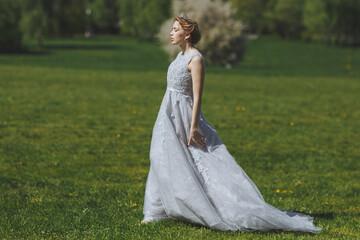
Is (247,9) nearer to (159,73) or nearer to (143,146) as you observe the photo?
(159,73)

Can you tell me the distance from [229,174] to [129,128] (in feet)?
23.7

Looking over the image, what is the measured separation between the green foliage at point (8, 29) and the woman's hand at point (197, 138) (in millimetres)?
40150

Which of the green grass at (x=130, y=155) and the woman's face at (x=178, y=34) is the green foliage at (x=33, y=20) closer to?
the green grass at (x=130, y=155)

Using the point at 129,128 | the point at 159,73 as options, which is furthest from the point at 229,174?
the point at 159,73

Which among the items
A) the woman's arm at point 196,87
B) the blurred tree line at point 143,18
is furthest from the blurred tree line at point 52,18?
the woman's arm at point 196,87

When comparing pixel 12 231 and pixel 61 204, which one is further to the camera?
pixel 61 204

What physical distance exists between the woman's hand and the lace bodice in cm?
47

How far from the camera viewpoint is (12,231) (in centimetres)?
530

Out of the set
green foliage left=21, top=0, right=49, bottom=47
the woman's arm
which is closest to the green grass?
the woman's arm

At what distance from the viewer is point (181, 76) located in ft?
17.3

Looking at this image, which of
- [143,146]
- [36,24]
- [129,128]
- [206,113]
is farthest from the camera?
[36,24]

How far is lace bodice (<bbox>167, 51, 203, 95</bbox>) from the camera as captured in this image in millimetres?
5230

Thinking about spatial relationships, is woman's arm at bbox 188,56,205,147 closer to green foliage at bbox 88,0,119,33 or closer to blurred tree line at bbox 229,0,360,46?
blurred tree line at bbox 229,0,360,46

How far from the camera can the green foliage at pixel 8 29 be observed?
4203cm
